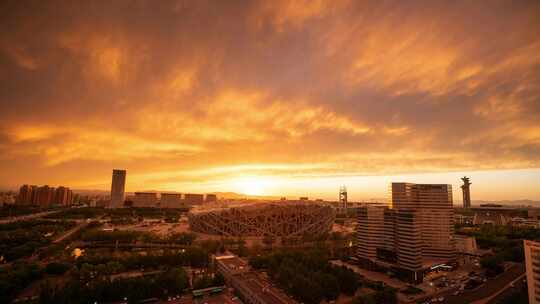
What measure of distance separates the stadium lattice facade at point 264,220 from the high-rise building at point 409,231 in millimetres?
23264

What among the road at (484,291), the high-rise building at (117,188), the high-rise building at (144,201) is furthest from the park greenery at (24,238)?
the high-rise building at (144,201)

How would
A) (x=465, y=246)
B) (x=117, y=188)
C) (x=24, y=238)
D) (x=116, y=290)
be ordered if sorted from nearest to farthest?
(x=116, y=290), (x=465, y=246), (x=24, y=238), (x=117, y=188)

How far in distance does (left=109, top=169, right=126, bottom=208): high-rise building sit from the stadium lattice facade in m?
105

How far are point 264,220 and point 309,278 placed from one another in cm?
3891

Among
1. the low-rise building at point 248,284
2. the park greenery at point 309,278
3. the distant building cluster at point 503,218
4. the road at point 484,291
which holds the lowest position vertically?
the road at point 484,291

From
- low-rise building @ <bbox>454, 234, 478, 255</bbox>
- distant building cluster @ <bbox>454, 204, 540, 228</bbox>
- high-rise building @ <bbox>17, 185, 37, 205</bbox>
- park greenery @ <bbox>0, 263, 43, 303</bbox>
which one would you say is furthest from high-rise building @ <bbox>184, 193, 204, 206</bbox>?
low-rise building @ <bbox>454, 234, 478, 255</bbox>

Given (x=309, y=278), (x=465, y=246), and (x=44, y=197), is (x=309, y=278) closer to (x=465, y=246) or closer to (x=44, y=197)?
(x=465, y=246)

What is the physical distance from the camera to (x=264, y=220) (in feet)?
235

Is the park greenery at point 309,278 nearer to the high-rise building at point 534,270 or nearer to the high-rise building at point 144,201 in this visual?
the high-rise building at point 534,270

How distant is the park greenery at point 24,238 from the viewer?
48.8 m

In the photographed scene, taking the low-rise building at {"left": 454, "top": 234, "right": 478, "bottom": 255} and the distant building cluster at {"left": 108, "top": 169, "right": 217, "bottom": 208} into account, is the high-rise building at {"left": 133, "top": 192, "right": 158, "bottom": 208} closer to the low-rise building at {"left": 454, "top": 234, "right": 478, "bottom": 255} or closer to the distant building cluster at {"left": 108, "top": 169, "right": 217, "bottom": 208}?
the distant building cluster at {"left": 108, "top": 169, "right": 217, "bottom": 208}

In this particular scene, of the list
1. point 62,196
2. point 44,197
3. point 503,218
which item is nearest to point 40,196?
point 44,197

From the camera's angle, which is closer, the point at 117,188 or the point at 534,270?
the point at 534,270

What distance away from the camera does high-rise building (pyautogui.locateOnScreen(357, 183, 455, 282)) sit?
4219cm
